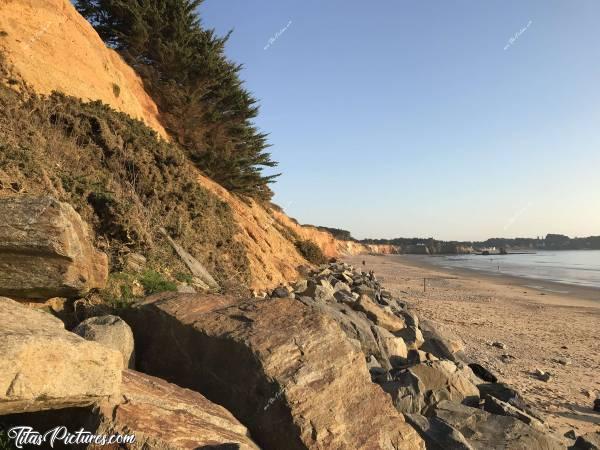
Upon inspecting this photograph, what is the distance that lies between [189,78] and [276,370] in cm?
1714

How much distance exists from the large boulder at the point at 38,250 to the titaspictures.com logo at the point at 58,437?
1.86 metres

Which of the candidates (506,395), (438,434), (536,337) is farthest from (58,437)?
(536,337)

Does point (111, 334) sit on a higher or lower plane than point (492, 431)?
higher

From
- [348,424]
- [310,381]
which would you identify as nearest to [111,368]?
[310,381]

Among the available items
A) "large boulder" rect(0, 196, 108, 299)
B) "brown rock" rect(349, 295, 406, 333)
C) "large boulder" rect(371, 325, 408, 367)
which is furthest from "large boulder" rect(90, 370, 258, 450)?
"brown rock" rect(349, 295, 406, 333)

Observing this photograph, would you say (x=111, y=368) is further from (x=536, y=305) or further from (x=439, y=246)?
(x=439, y=246)

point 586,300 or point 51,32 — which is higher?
point 51,32

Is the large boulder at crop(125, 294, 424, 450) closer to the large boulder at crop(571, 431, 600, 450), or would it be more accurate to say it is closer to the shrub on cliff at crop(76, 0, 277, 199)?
the large boulder at crop(571, 431, 600, 450)

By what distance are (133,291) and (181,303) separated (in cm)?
203

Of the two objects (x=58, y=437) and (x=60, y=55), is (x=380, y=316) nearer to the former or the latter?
(x=58, y=437)

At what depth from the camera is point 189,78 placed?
1833cm

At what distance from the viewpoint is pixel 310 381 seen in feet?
12.7

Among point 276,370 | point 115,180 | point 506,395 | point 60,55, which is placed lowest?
point 506,395

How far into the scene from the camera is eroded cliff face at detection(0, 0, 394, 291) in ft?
35.9
